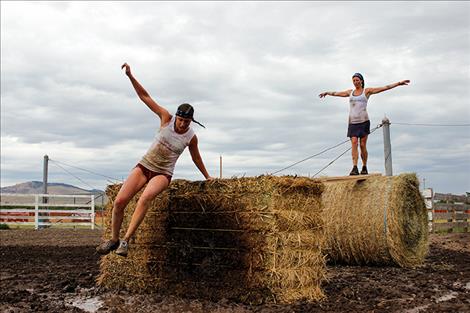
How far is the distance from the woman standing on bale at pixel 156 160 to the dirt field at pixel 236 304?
86 cm

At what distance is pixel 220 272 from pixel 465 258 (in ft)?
21.8

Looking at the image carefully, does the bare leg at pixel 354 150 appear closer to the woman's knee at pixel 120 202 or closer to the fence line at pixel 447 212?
the woman's knee at pixel 120 202

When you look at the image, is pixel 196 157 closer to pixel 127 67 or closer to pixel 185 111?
pixel 185 111

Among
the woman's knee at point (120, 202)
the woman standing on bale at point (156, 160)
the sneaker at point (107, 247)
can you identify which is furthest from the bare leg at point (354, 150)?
the sneaker at point (107, 247)

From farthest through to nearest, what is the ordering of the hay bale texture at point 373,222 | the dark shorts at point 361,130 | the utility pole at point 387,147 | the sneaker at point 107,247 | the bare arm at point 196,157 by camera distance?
the utility pole at point 387,147
the dark shorts at point 361,130
the hay bale texture at point 373,222
the bare arm at point 196,157
the sneaker at point 107,247

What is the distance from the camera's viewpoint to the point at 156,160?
22.0 ft

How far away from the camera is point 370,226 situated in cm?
945

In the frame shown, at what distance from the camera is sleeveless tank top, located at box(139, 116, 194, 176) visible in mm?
6707

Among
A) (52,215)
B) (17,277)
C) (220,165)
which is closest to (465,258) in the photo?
(220,165)

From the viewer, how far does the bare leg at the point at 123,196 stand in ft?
21.6

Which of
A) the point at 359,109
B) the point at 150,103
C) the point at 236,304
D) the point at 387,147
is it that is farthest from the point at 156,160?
the point at 387,147

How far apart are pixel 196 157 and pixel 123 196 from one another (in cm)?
109

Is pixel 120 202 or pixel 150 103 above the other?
pixel 150 103

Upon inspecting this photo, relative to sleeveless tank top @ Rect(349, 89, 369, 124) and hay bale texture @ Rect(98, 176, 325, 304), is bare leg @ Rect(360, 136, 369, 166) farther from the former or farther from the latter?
hay bale texture @ Rect(98, 176, 325, 304)
